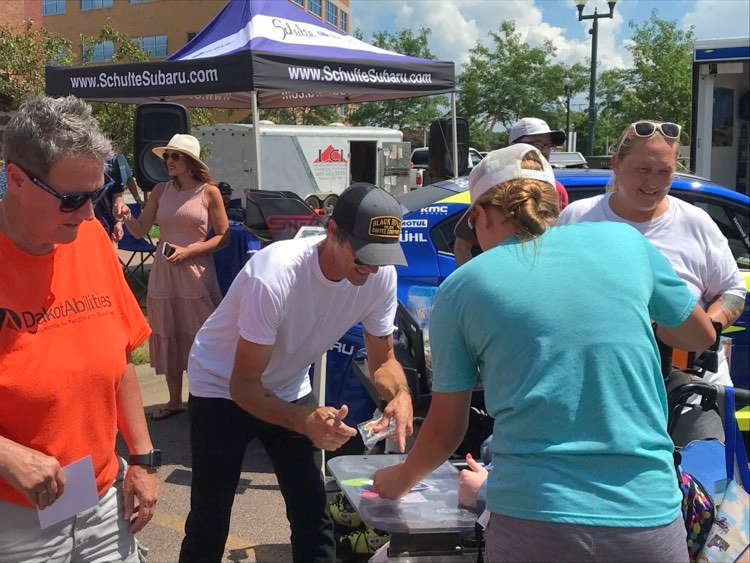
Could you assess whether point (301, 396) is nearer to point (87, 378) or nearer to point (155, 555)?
point (87, 378)

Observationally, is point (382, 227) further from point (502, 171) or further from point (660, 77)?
point (660, 77)

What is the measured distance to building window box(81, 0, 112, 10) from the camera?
4884cm

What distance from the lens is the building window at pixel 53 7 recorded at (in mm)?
50594

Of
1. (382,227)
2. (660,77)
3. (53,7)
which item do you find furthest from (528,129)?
(53,7)

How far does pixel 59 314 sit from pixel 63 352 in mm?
102

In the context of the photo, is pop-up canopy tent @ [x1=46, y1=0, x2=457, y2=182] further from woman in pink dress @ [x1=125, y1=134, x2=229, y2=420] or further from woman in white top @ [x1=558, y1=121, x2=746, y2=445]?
woman in white top @ [x1=558, y1=121, x2=746, y2=445]

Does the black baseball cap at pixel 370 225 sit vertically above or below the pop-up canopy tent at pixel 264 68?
below

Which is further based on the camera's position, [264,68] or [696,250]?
[264,68]

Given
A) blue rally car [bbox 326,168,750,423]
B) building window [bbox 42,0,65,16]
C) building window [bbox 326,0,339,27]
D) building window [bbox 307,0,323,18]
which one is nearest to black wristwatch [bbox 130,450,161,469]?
blue rally car [bbox 326,168,750,423]

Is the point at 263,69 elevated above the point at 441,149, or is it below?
above

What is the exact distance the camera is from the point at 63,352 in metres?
1.89

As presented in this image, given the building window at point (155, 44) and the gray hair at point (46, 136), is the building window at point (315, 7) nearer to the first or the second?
the building window at point (155, 44)

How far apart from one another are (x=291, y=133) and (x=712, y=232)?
16.2 m

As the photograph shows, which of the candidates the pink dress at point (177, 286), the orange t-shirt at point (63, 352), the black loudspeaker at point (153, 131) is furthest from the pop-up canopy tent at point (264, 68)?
the orange t-shirt at point (63, 352)
